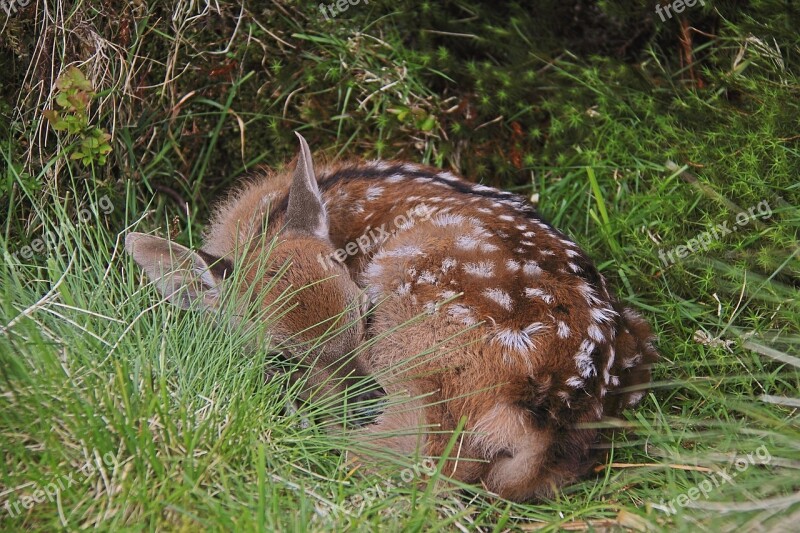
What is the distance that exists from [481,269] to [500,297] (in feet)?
0.57

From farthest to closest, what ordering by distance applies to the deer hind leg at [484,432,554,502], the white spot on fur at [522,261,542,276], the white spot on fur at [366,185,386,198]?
the white spot on fur at [366,185,386,198] < the white spot on fur at [522,261,542,276] < the deer hind leg at [484,432,554,502]

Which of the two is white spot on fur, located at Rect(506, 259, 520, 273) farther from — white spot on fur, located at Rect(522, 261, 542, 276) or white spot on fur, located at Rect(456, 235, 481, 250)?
white spot on fur, located at Rect(456, 235, 481, 250)

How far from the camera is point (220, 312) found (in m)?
3.26

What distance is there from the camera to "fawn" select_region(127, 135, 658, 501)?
3135mm

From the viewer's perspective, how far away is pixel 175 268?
3348 millimetres

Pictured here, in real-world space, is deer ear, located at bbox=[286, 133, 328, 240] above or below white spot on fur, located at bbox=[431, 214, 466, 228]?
above

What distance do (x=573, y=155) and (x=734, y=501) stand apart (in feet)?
8.25

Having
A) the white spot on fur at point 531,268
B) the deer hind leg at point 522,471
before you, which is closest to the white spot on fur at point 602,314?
the white spot on fur at point 531,268

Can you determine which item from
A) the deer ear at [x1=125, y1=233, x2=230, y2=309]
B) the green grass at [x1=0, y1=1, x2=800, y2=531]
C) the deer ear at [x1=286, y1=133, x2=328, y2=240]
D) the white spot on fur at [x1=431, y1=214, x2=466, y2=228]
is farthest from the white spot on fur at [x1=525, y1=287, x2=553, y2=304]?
the deer ear at [x1=125, y1=233, x2=230, y2=309]

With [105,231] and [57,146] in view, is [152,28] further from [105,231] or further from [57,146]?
[105,231]

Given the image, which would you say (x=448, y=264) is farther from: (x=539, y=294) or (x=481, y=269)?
(x=539, y=294)

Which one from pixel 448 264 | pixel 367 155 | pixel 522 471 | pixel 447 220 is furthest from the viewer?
pixel 367 155

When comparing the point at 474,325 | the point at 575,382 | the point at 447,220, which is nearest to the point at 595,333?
the point at 575,382

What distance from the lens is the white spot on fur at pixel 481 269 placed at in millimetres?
3418
